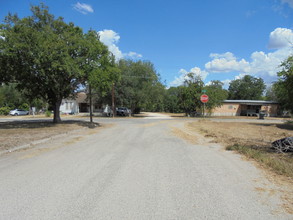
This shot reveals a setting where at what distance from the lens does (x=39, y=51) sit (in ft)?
42.3

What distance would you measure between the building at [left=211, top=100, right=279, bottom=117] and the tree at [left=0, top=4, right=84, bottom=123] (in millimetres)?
36463

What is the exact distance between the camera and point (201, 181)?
4.70 meters

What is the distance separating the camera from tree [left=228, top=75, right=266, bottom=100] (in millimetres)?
79312

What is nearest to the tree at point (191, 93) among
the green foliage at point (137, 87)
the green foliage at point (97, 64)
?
the green foliage at point (137, 87)

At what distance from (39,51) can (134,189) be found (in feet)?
39.6

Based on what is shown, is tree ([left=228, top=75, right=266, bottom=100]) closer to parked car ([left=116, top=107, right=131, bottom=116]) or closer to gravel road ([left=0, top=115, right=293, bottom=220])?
parked car ([left=116, top=107, right=131, bottom=116])

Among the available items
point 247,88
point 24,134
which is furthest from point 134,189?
point 247,88

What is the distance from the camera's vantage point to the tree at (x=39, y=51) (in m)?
13.0

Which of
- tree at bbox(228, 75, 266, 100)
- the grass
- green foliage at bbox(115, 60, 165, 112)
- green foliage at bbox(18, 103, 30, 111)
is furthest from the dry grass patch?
tree at bbox(228, 75, 266, 100)

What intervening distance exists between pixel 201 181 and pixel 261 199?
→ 1.25 m

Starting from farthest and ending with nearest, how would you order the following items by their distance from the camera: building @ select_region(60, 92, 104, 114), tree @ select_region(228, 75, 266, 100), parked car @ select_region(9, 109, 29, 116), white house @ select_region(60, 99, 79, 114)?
tree @ select_region(228, 75, 266, 100) → white house @ select_region(60, 99, 79, 114) → building @ select_region(60, 92, 104, 114) → parked car @ select_region(9, 109, 29, 116)

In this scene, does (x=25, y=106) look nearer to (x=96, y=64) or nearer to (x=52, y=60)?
(x=96, y=64)

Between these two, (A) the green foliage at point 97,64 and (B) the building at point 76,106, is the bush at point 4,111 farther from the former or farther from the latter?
(A) the green foliage at point 97,64

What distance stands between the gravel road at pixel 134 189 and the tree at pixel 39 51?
27.0ft
